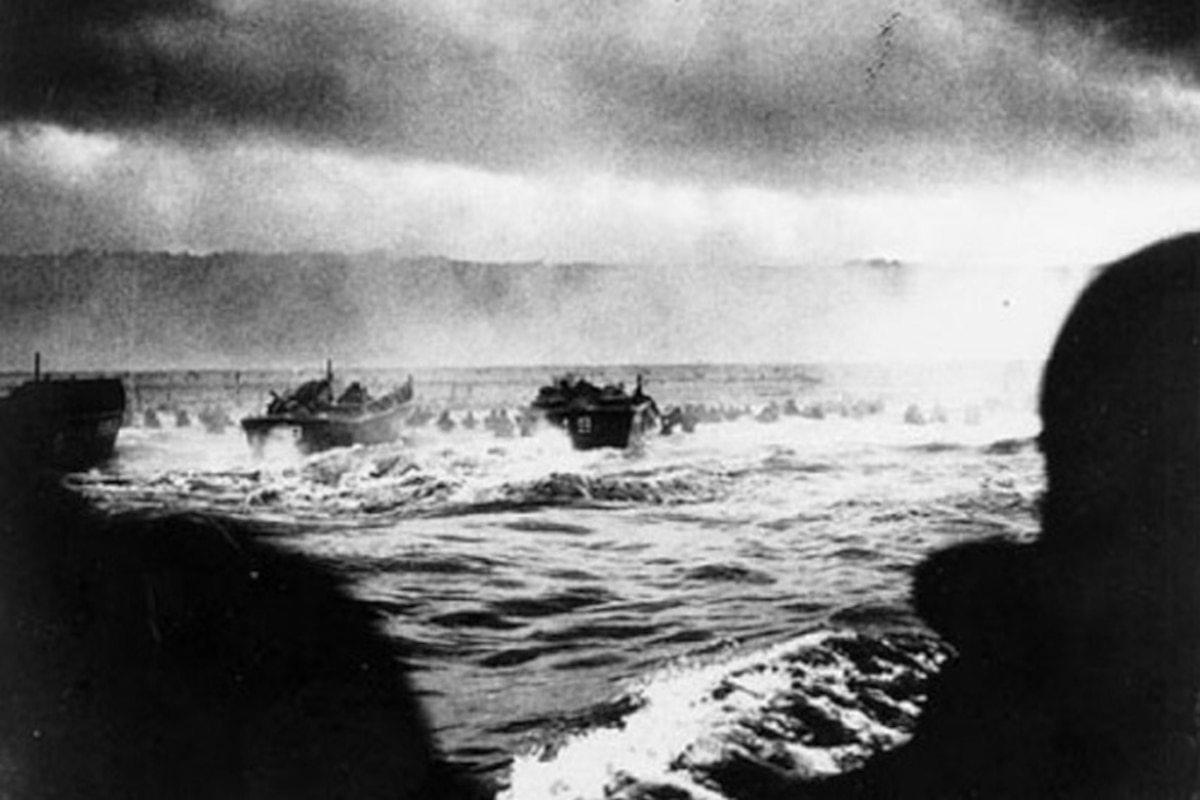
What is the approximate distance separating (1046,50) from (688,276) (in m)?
0.79

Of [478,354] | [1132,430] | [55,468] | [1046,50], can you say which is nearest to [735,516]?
[478,354]

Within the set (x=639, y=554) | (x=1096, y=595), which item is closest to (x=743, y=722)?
(x=639, y=554)

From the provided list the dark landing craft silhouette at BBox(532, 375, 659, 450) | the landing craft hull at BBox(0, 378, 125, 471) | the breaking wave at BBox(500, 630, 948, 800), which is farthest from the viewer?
the dark landing craft silhouette at BBox(532, 375, 659, 450)

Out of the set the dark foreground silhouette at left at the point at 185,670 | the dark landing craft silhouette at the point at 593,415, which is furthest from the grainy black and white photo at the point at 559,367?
the dark landing craft silhouette at the point at 593,415

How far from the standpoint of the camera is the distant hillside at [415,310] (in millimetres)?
2012

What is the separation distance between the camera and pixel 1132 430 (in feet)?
6.81

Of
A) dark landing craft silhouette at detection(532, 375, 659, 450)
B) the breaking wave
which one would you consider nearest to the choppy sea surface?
the breaking wave

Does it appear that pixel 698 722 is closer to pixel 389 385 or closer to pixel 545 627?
pixel 545 627

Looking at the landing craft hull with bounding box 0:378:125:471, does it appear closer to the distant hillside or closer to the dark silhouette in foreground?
the distant hillside

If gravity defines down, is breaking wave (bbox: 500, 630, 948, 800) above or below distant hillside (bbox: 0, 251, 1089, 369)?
below

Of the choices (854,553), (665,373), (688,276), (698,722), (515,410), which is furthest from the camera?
(665,373)

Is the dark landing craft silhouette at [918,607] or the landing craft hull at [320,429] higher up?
the landing craft hull at [320,429]

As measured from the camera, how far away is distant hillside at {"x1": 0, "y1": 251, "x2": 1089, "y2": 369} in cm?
201

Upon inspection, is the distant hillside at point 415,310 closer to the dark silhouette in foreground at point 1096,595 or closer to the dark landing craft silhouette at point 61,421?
the dark landing craft silhouette at point 61,421
